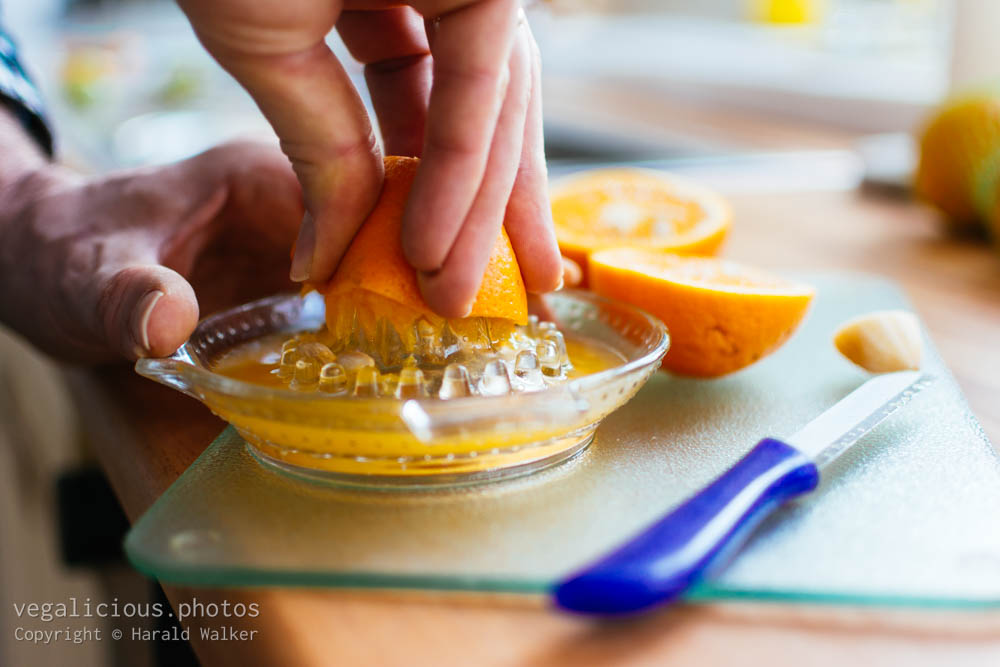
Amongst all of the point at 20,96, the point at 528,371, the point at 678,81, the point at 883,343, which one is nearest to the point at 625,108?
the point at 678,81

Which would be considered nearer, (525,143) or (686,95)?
(525,143)

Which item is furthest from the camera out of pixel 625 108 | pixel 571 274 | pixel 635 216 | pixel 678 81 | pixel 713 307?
pixel 678 81

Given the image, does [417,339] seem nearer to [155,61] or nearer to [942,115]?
[942,115]

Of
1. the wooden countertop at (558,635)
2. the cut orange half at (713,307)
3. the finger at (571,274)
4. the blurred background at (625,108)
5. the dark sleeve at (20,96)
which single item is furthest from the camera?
the blurred background at (625,108)

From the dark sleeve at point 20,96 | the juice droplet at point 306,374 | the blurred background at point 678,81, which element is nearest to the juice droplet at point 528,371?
the juice droplet at point 306,374

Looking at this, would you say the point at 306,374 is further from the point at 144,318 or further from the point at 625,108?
the point at 625,108

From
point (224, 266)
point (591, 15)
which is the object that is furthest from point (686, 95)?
point (224, 266)

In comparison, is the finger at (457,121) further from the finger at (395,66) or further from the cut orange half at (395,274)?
the finger at (395,66)
